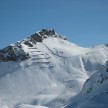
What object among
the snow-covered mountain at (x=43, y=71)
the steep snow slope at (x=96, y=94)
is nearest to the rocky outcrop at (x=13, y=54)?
the snow-covered mountain at (x=43, y=71)

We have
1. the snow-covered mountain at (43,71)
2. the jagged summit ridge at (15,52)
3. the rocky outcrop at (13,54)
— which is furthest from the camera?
the jagged summit ridge at (15,52)

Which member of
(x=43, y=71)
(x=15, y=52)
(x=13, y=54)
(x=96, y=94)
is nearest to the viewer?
(x=96, y=94)

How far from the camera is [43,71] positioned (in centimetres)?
17175

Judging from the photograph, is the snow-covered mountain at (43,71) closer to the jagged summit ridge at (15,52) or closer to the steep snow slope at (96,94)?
the jagged summit ridge at (15,52)

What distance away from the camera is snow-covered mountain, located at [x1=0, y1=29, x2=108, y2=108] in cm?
14788

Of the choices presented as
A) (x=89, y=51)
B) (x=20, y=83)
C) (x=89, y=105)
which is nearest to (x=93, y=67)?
(x=89, y=51)

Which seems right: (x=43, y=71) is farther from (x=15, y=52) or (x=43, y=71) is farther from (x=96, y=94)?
(x=96, y=94)

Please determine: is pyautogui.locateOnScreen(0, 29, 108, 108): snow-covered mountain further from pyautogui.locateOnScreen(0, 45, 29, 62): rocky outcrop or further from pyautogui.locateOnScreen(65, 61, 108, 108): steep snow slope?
pyautogui.locateOnScreen(65, 61, 108, 108): steep snow slope

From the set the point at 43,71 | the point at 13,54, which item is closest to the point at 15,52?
the point at 13,54

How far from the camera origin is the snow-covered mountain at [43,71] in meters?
148

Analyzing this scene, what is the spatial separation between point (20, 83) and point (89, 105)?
77.1 m

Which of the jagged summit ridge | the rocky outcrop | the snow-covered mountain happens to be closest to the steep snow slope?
the snow-covered mountain

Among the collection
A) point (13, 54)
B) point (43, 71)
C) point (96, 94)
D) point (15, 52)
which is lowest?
point (96, 94)

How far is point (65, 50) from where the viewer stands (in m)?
192
